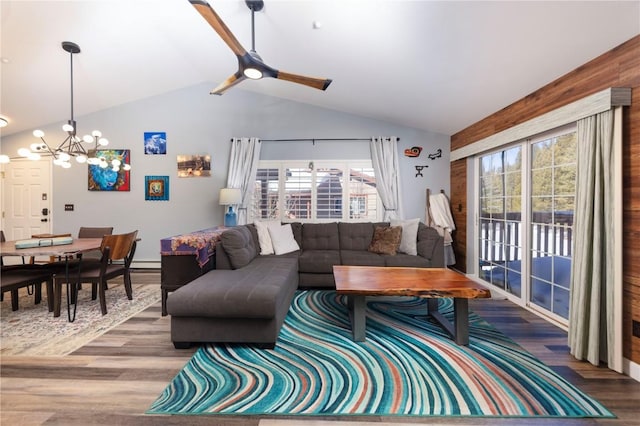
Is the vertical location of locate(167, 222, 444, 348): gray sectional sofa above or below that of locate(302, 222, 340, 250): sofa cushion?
below

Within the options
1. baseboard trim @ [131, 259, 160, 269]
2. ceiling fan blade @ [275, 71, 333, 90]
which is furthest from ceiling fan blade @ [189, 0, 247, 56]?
baseboard trim @ [131, 259, 160, 269]

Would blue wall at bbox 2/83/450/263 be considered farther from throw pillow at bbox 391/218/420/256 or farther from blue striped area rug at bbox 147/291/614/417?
blue striped area rug at bbox 147/291/614/417

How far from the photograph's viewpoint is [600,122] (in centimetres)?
198

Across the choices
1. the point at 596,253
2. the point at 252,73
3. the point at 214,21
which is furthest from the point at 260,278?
the point at 596,253

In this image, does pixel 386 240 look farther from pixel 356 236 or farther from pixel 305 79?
pixel 305 79

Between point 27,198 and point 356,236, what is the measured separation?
597 cm

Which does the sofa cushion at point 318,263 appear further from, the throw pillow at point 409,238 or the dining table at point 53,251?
the dining table at point 53,251

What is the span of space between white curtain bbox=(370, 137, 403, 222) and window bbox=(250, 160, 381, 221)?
16 centimetres

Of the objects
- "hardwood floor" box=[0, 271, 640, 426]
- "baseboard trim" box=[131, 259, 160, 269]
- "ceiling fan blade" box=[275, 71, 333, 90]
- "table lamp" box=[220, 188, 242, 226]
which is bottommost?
"hardwood floor" box=[0, 271, 640, 426]

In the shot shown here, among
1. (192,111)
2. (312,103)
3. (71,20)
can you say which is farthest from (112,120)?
(312,103)

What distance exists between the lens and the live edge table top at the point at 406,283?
215cm

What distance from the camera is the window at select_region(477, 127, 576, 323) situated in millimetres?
2633

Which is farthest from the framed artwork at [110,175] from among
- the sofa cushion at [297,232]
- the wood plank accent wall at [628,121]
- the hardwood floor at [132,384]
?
the wood plank accent wall at [628,121]

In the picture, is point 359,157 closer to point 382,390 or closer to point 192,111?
point 192,111
